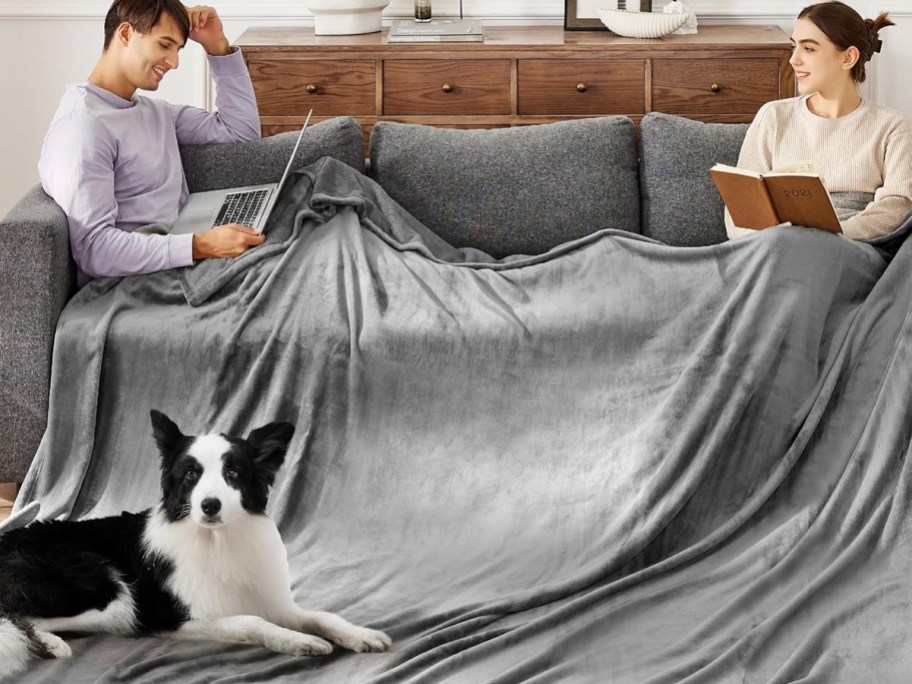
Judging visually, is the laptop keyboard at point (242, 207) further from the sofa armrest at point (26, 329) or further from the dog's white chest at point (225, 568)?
the dog's white chest at point (225, 568)

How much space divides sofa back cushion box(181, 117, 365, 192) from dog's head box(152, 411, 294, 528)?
3.66 ft

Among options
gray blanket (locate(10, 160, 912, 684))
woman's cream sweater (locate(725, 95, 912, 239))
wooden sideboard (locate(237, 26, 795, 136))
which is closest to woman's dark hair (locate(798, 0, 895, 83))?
woman's cream sweater (locate(725, 95, 912, 239))

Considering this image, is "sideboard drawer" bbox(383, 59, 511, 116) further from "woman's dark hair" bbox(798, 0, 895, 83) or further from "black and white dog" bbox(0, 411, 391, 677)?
"black and white dog" bbox(0, 411, 391, 677)

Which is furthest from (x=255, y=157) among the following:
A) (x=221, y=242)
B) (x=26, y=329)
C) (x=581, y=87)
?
(x=581, y=87)

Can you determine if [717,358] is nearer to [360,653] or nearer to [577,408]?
[577,408]

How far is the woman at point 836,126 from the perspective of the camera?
2.89 metres

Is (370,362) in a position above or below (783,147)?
below

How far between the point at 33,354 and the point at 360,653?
1.07 m

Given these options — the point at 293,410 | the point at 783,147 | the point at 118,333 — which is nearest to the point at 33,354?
the point at 118,333

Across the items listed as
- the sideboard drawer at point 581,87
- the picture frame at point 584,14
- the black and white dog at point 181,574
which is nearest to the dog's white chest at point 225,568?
the black and white dog at point 181,574

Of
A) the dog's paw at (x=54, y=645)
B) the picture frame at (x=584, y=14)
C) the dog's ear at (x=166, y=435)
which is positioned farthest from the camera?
the picture frame at (x=584, y=14)

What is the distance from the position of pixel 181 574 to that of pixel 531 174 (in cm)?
158

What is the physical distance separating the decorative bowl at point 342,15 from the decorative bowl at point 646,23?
80 cm

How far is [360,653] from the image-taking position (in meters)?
1.85
